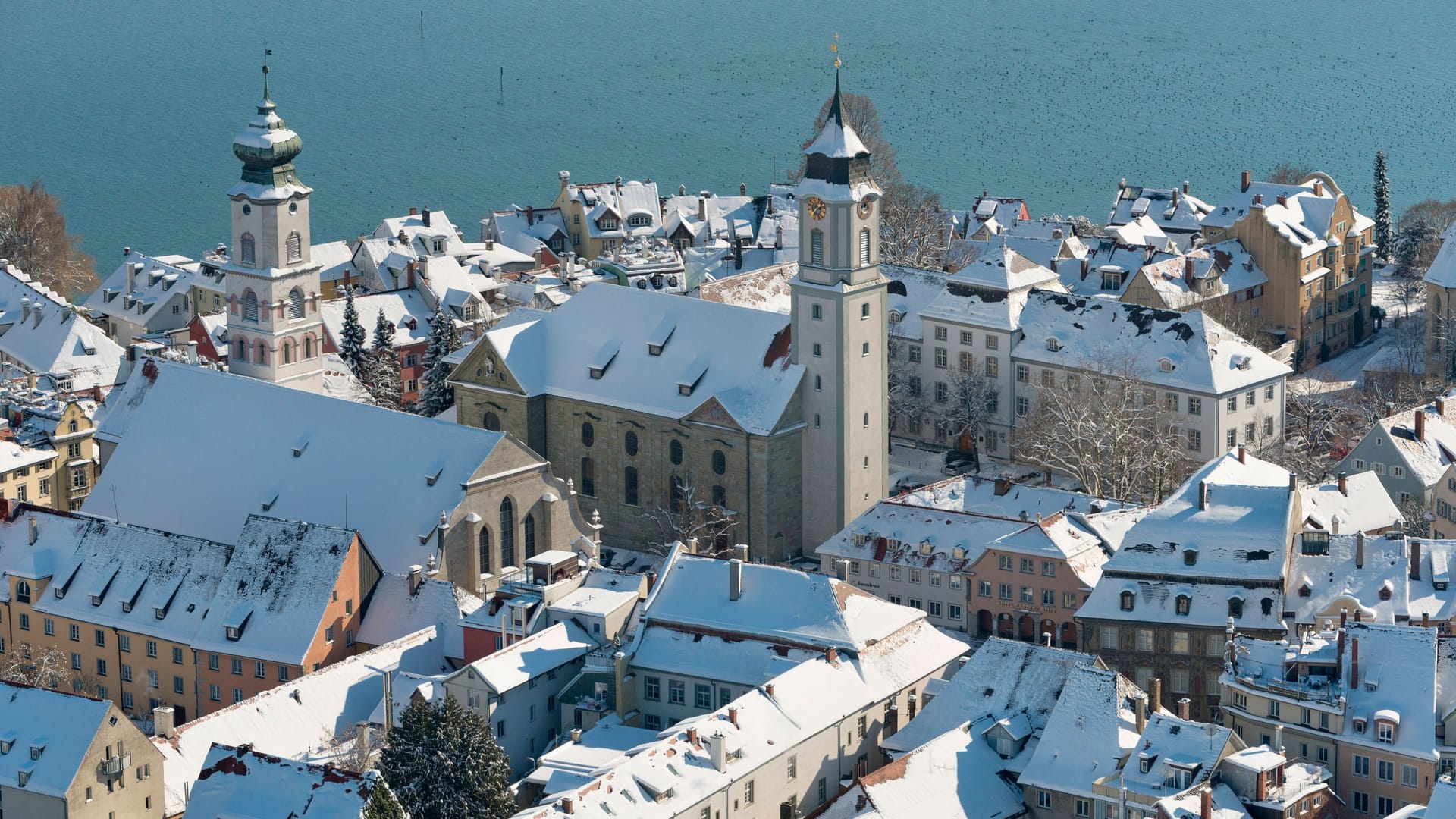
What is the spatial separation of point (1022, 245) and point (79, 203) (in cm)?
6972

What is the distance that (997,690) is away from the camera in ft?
228

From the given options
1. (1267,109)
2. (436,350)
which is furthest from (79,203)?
(1267,109)

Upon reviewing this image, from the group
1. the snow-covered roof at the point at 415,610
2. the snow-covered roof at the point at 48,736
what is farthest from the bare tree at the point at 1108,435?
the snow-covered roof at the point at 48,736

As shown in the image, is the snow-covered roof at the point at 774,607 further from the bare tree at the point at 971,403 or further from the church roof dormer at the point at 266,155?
the bare tree at the point at 971,403

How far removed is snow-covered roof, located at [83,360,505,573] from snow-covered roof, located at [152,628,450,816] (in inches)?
266

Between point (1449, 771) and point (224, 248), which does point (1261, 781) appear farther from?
point (224, 248)

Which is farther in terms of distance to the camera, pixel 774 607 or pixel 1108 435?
pixel 1108 435

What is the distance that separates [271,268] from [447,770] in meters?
31.1

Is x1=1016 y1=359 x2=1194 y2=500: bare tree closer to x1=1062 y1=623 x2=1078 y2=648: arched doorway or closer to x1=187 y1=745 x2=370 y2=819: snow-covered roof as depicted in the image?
x1=1062 y1=623 x2=1078 y2=648: arched doorway

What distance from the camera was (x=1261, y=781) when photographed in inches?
2438

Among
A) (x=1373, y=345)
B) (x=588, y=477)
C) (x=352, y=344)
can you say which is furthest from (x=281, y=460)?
(x=1373, y=345)

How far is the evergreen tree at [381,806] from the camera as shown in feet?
198

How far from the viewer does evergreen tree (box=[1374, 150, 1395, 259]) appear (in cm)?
13588

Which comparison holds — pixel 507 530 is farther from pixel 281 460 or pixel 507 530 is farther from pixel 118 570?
pixel 118 570
